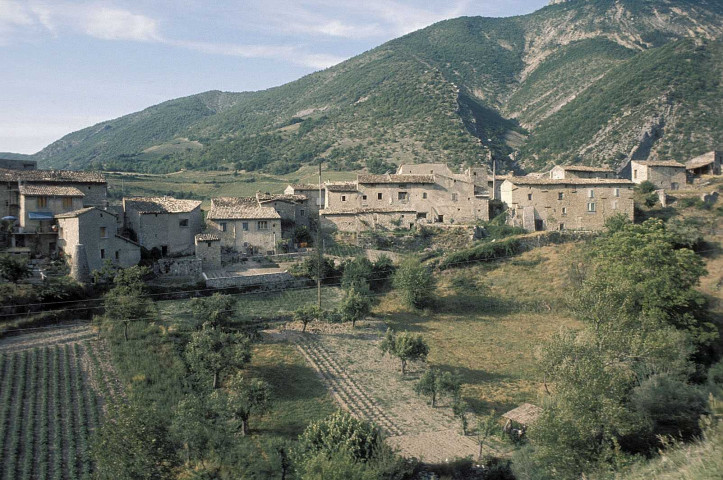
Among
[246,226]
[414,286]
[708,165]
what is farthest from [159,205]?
[708,165]

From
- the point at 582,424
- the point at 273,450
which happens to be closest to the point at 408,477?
the point at 273,450

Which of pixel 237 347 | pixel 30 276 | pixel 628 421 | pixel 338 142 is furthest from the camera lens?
pixel 338 142

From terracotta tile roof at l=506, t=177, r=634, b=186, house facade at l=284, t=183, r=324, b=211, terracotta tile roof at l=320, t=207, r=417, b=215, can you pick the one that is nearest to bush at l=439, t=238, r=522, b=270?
terracotta tile roof at l=506, t=177, r=634, b=186

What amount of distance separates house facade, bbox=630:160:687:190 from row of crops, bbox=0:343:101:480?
1941 inches

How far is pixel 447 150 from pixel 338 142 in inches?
903

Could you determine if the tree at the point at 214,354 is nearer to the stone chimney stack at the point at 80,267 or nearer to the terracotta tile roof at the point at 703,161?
the stone chimney stack at the point at 80,267

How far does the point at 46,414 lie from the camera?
58.7 ft

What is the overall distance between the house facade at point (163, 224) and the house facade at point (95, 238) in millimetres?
2373

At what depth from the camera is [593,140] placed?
266ft

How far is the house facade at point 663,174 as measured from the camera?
49.6 metres

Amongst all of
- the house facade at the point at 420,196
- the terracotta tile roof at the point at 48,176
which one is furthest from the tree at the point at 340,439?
the house facade at the point at 420,196

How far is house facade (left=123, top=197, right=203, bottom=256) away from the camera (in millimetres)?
34469

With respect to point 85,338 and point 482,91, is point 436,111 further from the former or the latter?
point 85,338

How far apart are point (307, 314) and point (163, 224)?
13.2 metres
